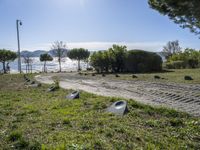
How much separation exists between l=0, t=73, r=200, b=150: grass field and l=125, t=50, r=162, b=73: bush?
23.7m

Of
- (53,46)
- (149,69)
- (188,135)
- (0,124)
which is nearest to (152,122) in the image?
(188,135)

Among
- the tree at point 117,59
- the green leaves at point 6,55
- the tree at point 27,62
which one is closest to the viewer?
the tree at point 117,59

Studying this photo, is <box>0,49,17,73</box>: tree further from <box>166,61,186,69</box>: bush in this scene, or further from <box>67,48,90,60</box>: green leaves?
<box>166,61,186,69</box>: bush

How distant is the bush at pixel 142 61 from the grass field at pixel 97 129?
23.7 metres

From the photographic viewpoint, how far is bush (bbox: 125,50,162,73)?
30928 millimetres

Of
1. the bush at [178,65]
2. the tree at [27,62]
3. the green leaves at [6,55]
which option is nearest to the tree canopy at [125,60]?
the bush at [178,65]

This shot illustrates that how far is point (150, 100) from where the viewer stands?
30.0 feet

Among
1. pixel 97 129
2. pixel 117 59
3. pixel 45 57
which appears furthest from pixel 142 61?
pixel 45 57

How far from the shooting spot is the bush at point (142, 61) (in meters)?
30.9

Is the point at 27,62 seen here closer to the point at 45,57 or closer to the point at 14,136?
the point at 45,57

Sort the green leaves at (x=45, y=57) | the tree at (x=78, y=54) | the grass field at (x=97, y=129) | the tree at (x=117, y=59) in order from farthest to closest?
1. the tree at (x=78, y=54)
2. the green leaves at (x=45, y=57)
3. the tree at (x=117, y=59)
4. the grass field at (x=97, y=129)

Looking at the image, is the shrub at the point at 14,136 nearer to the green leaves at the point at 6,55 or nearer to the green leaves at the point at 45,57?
the green leaves at the point at 6,55

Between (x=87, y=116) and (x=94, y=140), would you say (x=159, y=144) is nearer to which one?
(x=94, y=140)

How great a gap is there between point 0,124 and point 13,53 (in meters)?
52.8
